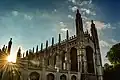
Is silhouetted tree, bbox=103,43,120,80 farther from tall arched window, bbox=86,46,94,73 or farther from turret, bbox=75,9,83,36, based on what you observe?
turret, bbox=75,9,83,36

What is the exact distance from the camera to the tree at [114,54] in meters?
40.1

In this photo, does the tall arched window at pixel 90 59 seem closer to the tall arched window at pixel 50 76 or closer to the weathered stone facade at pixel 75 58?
the weathered stone facade at pixel 75 58

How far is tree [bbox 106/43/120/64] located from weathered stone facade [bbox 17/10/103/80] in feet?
15.1

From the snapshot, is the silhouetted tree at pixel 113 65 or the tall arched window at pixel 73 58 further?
the tall arched window at pixel 73 58

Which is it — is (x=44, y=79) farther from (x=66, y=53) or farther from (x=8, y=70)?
(x=66, y=53)

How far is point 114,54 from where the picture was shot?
4069cm

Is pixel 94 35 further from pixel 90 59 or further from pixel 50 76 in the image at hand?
pixel 50 76

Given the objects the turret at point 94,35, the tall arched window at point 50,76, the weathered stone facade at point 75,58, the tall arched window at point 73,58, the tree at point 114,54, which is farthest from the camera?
the turret at point 94,35

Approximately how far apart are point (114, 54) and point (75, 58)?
43.8ft

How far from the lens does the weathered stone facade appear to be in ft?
103

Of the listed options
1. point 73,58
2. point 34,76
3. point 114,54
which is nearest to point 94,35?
point 114,54

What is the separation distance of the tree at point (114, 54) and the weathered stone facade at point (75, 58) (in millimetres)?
4588

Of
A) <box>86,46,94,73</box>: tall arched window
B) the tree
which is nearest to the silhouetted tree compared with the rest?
the tree

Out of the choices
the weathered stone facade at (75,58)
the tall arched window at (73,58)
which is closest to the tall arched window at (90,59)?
the weathered stone facade at (75,58)
